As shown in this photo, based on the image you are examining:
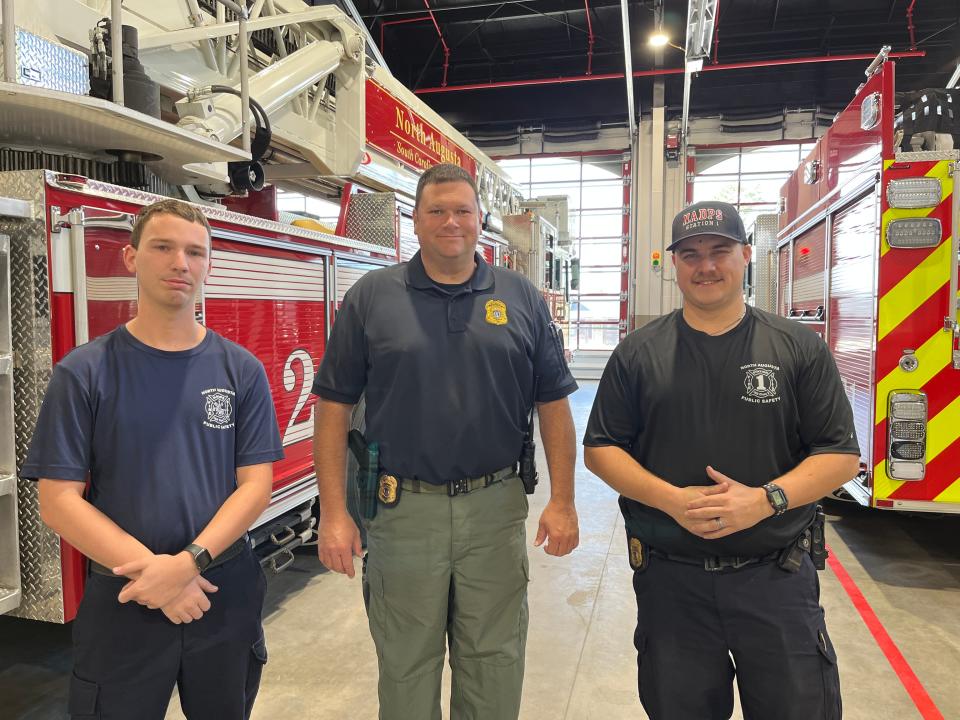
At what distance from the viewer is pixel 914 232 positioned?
3.62 m

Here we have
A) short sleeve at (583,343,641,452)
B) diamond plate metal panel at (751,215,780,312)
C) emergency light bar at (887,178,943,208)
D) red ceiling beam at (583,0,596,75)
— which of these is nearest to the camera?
short sleeve at (583,343,641,452)

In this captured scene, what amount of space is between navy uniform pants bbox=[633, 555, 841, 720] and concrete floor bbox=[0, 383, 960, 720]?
0.95m

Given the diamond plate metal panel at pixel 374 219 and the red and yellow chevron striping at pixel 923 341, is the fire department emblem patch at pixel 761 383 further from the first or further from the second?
the diamond plate metal panel at pixel 374 219

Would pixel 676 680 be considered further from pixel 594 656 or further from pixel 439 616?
pixel 594 656

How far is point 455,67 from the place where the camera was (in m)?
13.6

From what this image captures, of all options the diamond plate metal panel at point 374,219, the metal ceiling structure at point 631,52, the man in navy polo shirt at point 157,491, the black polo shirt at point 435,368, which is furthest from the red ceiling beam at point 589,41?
the man in navy polo shirt at point 157,491

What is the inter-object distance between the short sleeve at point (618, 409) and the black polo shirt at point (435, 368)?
0.88 feet

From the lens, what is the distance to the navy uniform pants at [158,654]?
5.37 ft

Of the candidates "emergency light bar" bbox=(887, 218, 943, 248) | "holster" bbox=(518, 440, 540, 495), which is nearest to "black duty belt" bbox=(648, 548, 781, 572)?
"holster" bbox=(518, 440, 540, 495)

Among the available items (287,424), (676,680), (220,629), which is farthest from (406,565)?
(287,424)

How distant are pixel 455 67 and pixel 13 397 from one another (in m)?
12.8

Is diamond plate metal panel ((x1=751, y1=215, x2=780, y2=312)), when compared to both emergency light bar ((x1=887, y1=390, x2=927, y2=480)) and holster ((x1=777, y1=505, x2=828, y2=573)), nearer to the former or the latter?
emergency light bar ((x1=887, y1=390, x2=927, y2=480))

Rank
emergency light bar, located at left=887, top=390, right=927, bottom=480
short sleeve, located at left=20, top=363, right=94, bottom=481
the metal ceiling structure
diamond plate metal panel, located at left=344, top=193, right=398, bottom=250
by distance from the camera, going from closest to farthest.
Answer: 1. short sleeve, located at left=20, top=363, right=94, bottom=481
2. emergency light bar, located at left=887, top=390, right=927, bottom=480
3. diamond plate metal panel, located at left=344, top=193, right=398, bottom=250
4. the metal ceiling structure

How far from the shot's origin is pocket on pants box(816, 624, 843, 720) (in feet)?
5.69
